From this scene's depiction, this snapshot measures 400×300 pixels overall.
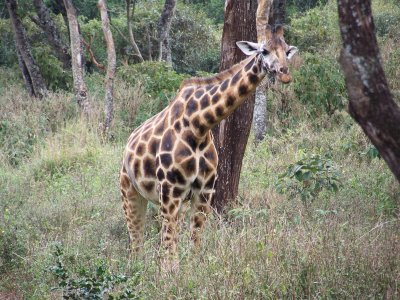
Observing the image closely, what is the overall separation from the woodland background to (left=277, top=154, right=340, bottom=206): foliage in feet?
0.05

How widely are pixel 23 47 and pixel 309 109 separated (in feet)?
23.6

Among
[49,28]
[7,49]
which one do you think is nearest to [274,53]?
[49,28]

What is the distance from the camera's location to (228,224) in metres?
7.66

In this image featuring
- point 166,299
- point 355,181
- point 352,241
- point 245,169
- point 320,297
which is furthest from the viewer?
point 245,169

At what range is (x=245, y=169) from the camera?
10844mm

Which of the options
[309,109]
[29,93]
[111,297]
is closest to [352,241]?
[111,297]

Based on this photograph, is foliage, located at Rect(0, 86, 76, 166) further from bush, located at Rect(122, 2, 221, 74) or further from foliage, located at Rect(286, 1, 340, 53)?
foliage, located at Rect(286, 1, 340, 53)

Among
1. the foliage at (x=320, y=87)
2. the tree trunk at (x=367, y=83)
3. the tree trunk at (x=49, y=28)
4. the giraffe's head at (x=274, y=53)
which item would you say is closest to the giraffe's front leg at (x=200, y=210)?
the giraffe's head at (x=274, y=53)

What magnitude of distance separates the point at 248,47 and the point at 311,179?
1.92 metres

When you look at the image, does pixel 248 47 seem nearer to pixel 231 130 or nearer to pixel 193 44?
pixel 231 130

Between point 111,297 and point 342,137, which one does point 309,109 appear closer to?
point 342,137

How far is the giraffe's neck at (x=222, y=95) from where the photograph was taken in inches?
282

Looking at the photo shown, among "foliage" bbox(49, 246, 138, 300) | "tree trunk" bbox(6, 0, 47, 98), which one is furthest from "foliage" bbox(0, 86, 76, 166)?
"foliage" bbox(49, 246, 138, 300)

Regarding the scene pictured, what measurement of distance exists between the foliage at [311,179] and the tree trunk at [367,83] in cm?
412
